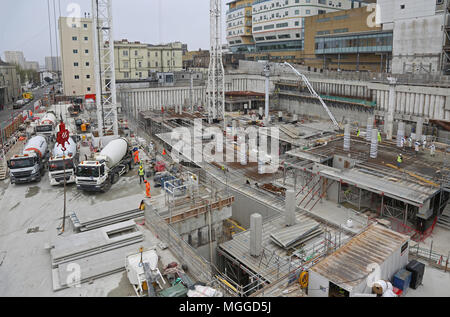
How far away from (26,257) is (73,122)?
2719 cm

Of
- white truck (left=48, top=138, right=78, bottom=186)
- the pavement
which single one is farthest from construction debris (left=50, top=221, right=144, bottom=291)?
white truck (left=48, top=138, right=78, bottom=186)

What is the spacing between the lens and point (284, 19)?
232 ft

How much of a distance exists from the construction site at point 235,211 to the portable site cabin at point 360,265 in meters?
0.05

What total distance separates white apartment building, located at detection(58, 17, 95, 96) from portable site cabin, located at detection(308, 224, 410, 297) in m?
50.5

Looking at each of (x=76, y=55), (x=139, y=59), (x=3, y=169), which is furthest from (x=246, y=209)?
(x=139, y=59)

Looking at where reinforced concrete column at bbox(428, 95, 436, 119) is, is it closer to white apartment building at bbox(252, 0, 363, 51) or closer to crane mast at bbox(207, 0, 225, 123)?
crane mast at bbox(207, 0, 225, 123)

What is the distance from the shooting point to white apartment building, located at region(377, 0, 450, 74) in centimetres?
3716

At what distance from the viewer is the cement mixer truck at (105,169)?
19.9m

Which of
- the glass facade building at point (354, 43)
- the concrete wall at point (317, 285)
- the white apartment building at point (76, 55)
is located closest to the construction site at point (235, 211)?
the concrete wall at point (317, 285)

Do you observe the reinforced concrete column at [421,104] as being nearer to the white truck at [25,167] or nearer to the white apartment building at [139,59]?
the white truck at [25,167]
